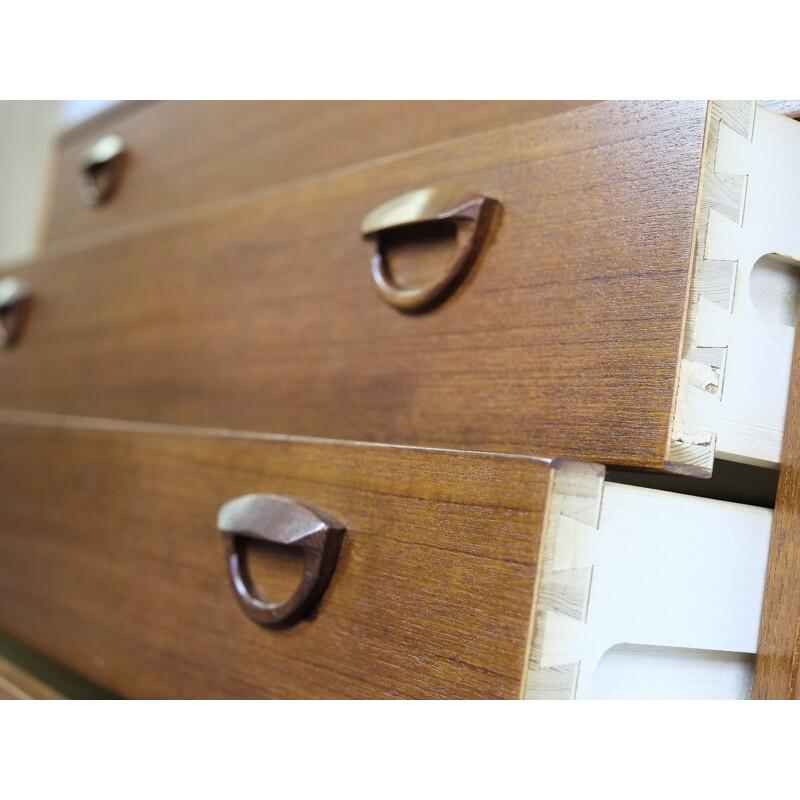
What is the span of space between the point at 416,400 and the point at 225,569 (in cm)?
13

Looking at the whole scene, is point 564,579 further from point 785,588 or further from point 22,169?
point 22,169

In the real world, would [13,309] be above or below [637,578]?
above

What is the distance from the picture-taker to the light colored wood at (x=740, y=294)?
0.96ft

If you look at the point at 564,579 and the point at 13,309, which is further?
the point at 13,309

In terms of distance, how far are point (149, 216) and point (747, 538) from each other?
597 mm

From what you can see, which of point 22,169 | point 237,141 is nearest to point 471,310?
point 237,141

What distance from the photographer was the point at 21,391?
31.7 inches

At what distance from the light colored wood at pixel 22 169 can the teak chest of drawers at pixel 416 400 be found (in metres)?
0.94

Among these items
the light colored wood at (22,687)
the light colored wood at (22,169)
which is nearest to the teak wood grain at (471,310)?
the light colored wood at (22,687)

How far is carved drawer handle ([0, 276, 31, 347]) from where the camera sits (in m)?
0.81

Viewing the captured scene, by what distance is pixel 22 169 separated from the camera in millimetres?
1480

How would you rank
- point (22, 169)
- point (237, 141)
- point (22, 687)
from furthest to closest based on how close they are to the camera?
1. point (22, 169)
2. point (237, 141)
3. point (22, 687)
